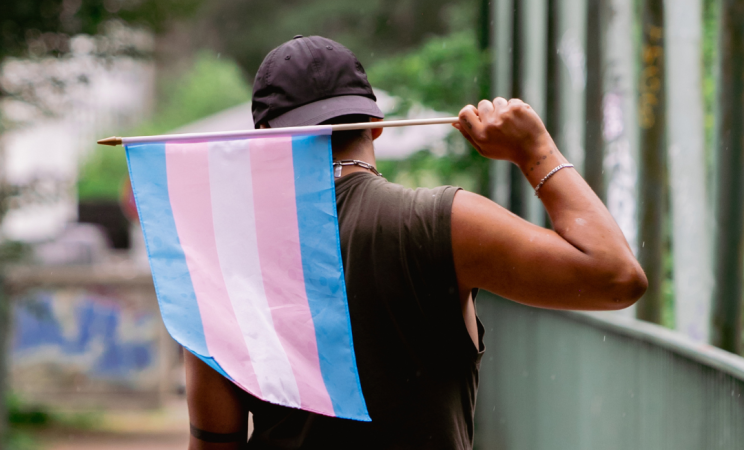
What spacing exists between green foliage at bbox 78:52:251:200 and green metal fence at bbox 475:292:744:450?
918 inches

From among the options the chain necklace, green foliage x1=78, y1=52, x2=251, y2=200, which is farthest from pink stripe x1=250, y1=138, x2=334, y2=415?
green foliage x1=78, y1=52, x2=251, y2=200

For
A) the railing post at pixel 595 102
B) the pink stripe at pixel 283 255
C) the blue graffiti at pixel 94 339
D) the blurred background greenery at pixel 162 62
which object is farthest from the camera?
the blue graffiti at pixel 94 339

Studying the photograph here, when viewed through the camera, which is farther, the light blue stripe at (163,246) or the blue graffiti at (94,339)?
the blue graffiti at (94,339)

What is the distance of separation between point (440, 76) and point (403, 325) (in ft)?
17.3

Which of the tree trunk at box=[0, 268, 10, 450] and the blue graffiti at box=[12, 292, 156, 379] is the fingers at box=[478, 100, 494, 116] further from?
the blue graffiti at box=[12, 292, 156, 379]

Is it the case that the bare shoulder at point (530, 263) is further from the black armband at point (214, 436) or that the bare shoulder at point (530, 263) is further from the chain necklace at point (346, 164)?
the black armband at point (214, 436)

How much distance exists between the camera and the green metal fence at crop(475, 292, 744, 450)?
261cm

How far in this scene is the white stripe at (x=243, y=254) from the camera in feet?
6.20

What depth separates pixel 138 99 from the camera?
39.1 meters

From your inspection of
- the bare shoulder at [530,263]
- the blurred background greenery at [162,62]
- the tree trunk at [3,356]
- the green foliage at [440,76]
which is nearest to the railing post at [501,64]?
the blurred background greenery at [162,62]

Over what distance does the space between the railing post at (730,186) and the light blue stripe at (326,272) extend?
2087 mm

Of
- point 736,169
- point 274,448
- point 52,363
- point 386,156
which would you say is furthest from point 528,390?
point 52,363

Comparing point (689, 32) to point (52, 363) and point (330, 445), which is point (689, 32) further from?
point (52, 363)

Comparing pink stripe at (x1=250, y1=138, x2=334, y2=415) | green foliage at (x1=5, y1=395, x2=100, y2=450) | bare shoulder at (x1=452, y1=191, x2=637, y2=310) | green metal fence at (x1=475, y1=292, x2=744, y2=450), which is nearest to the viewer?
bare shoulder at (x1=452, y1=191, x2=637, y2=310)
